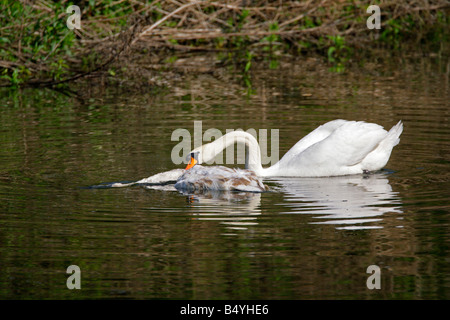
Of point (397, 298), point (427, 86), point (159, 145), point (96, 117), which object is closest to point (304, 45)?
point (427, 86)

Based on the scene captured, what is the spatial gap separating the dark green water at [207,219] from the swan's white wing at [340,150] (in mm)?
234

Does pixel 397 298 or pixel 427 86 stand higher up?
pixel 427 86

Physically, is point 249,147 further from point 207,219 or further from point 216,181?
point 207,219

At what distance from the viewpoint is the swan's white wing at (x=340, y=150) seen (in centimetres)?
977

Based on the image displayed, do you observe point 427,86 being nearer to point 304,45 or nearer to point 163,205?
point 304,45

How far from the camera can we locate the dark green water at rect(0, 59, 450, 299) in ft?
19.4

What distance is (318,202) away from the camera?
321 inches

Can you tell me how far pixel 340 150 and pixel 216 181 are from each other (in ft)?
5.72

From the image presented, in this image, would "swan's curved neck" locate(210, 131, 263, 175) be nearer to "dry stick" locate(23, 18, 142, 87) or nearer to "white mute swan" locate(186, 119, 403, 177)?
"white mute swan" locate(186, 119, 403, 177)

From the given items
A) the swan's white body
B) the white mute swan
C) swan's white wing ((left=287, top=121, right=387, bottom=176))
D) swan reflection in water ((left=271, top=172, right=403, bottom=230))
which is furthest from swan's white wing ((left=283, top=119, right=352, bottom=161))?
the swan's white body

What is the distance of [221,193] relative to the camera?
346 inches

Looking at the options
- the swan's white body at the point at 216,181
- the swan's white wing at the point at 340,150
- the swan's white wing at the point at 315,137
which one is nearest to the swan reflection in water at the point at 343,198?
the swan's white wing at the point at 340,150

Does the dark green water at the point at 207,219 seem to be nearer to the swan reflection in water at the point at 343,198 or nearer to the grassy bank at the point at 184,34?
the swan reflection in water at the point at 343,198
